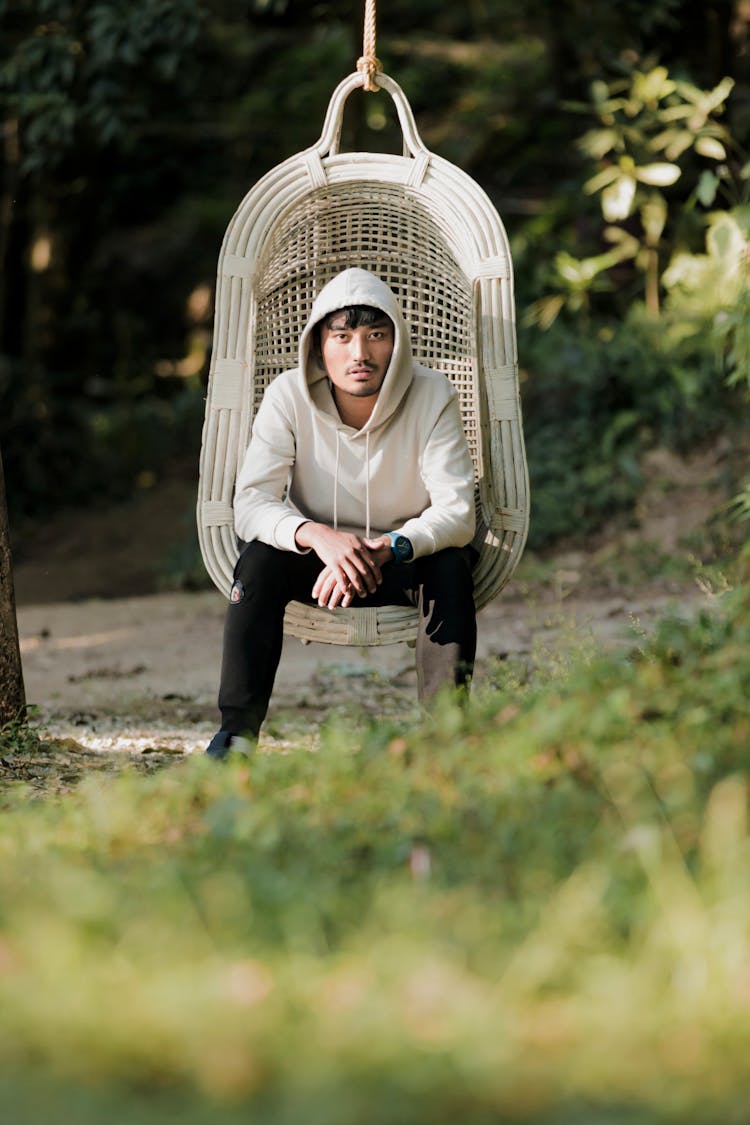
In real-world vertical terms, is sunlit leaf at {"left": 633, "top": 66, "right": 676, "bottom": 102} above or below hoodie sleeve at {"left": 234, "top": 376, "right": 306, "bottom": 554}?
above

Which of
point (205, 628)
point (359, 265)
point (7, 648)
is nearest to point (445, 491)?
point (359, 265)

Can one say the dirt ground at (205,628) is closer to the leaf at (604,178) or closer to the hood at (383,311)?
the hood at (383,311)

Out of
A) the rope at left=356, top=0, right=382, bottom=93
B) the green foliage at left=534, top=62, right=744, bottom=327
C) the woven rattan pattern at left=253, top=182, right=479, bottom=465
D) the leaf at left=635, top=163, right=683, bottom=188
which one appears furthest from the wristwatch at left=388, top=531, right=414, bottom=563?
the leaf at left=635, top=163, right=683, bottom=188

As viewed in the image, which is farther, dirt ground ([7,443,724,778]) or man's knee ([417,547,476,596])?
dirt ground ([7,443,724,778])

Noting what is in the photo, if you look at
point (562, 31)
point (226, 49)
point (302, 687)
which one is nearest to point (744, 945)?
point (302, 687)

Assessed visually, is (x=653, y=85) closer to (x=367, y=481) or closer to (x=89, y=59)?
(x=89, y=59)

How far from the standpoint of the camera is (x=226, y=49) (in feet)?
35.8

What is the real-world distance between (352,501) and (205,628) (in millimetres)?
3080

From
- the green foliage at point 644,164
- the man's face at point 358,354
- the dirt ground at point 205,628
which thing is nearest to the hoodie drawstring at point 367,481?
the man's face at point 358,354

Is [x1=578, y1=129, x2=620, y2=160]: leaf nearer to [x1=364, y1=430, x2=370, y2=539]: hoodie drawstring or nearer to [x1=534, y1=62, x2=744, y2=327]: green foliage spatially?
[x1=534, y1=62, x2=744, y2=327]: green foliage

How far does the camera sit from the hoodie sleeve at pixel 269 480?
364cm

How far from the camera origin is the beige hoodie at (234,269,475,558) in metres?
3.78

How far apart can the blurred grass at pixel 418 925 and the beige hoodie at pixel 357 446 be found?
974 mm

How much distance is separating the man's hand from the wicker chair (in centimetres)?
14
